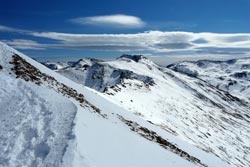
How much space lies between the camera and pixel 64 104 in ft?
75.2

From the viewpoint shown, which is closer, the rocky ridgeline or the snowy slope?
the snowy slope

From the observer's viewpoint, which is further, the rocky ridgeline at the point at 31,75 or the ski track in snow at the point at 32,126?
the rocky ridgeline at the point at 31,75

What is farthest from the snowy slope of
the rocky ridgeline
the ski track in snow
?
the rocky ridgeline

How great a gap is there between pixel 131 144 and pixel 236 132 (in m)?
137

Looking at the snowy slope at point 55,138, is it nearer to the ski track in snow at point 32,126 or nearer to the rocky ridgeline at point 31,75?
the ski track in snow at point 32,126

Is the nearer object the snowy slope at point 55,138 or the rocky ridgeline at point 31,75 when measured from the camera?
the snowy slope at point 55,138

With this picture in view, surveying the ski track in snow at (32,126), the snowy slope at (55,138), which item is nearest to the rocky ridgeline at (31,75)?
the snowy slope at (55,138)

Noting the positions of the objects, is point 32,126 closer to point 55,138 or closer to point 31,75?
point 55,138

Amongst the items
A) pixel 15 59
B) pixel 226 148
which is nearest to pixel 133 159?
pixel 15 59

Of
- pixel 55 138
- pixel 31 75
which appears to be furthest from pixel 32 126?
pixel 31 75

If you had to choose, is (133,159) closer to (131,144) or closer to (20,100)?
(131,144)

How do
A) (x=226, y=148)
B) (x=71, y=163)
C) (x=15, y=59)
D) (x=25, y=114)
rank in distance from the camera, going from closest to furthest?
1. (x=71, y=163)
2. (x=25, y=114)
3. (x=15, y=59)
4. (x=226, y=148)

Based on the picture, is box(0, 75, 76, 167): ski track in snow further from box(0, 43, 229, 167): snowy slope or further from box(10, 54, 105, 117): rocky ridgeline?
box(10, 54, 105, 117): rocky ridgeline

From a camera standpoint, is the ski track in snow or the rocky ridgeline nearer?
the ski track in snow
